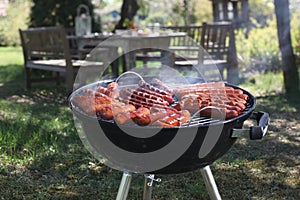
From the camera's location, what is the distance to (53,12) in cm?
788

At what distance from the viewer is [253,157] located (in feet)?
11.1

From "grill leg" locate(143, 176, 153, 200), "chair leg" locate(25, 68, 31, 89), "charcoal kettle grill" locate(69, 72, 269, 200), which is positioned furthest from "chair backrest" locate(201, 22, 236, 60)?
"charcoal kettle grill" locate(69, 72, 269, 200)

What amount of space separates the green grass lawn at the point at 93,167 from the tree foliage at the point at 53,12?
140 inches

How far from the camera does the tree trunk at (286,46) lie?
5.13 metres

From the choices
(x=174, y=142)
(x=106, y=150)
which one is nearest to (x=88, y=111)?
(x=106, y=150)

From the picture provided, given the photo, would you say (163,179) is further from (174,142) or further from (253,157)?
(174,142)

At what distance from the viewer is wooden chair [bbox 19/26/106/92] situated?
17.5ft

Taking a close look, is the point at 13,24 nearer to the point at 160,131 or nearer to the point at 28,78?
the point at 28,78

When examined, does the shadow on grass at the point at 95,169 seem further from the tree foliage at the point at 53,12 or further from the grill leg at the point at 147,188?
the tree foliage at the point at 53,12

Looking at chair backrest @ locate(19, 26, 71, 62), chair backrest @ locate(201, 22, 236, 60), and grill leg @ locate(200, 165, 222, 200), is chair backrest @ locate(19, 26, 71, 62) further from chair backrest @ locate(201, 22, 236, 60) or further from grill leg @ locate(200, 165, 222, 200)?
grill leg @ locate(200, 165, 222, 200)

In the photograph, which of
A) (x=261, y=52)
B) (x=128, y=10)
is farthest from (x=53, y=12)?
(x=261, y=52)

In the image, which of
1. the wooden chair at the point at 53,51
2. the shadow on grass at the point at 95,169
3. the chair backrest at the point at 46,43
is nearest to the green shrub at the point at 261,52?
the shadow on grass at the point at 95,169

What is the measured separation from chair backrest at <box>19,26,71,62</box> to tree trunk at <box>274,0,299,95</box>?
8.64 ft

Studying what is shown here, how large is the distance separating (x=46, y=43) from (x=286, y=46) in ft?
10.4
